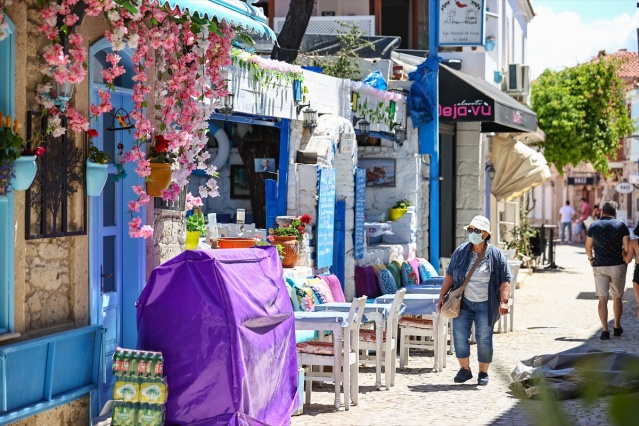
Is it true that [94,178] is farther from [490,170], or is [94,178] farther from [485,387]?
[490,170]

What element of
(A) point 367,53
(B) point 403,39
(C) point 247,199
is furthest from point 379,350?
(B) point 403,39

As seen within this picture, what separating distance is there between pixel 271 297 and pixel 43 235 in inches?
69.1

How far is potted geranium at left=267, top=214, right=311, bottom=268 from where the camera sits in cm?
1145

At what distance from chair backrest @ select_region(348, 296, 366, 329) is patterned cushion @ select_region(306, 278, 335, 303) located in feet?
4.11

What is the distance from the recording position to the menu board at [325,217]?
39.9ft

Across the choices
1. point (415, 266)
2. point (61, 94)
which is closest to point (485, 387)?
point (415, 266)

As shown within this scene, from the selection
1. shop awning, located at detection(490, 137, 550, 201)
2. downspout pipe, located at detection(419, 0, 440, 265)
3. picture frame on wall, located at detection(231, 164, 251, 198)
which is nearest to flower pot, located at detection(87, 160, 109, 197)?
picture frame on wall, located at detection(231, 164, 251, 198)

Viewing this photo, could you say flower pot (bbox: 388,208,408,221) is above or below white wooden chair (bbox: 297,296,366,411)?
above

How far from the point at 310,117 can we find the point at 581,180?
52.0m

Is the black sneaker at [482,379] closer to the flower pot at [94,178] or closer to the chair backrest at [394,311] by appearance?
the chair backrest at [394,311]

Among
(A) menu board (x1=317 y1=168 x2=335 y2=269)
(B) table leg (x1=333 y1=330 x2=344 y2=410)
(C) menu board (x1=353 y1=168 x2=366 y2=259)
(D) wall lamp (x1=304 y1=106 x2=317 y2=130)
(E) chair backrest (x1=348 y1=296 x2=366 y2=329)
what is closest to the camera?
(B) table leg (x1=333 y1=330 x2=344 y2=410)

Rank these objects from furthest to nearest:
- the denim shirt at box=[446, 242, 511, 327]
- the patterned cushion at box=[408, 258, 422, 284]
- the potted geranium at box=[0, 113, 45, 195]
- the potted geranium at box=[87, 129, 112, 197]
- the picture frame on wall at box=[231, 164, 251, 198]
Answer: the picture frame on wall at box=[231, 164, 251, 198] < the patterned cushion at box=[408, 258, 422, 284] < the denim shirt at box=[446, 242, 511, 327] < the potted geranium at box=[87, 129, 112, 197] < the potted geranium at box=[0, 113, 45, 195]

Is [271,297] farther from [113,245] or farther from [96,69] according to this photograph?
[96,69]

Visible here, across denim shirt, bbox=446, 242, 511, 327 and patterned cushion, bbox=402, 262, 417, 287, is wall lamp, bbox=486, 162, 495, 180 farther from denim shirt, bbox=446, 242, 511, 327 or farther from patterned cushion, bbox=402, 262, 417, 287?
denim shirt, bbox=446, 242, 511, 327
